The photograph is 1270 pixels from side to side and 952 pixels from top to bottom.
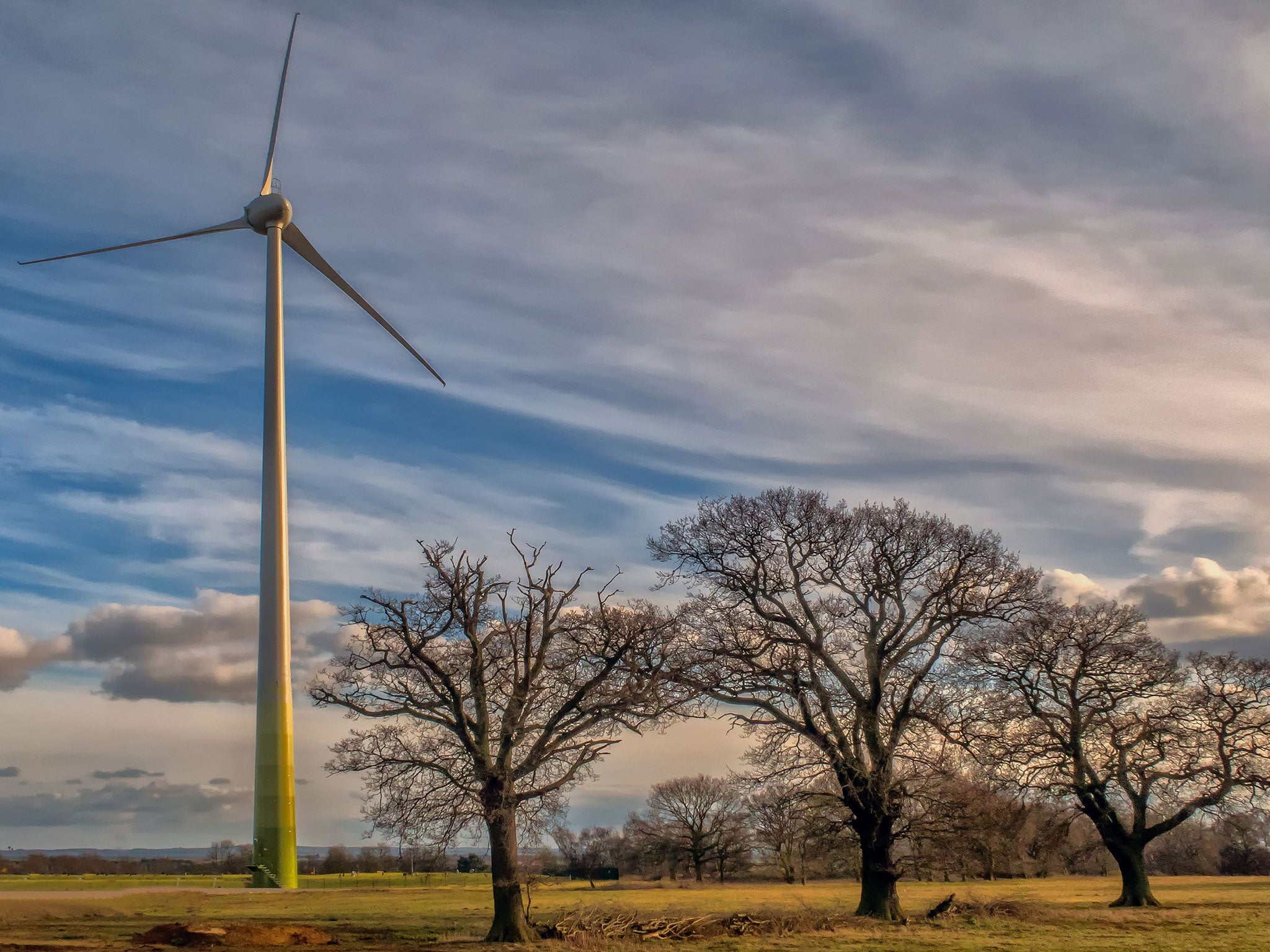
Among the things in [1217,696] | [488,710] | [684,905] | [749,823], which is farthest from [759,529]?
[749,823]

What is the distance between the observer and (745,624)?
113 feet

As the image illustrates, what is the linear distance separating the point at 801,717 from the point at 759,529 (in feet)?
21.8

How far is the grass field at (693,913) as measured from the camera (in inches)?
1022

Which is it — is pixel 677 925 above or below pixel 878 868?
below

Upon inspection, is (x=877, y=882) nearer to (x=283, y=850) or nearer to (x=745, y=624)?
(x=745, y=624)

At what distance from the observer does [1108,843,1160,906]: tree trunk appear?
4028cm

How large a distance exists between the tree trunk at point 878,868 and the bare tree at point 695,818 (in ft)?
205

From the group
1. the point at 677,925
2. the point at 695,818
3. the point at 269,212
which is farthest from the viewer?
the point at 695,818

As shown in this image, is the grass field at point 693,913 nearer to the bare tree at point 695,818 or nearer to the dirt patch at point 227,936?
the dirt patch at point 227,936

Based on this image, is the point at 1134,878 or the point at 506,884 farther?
the point at 1134,878

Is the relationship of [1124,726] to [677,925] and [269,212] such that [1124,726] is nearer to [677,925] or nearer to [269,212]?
[677,925]

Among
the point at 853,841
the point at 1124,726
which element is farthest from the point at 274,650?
the point at 1124,726

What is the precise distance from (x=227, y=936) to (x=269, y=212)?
25494 millimetres

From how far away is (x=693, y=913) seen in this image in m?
32.7
